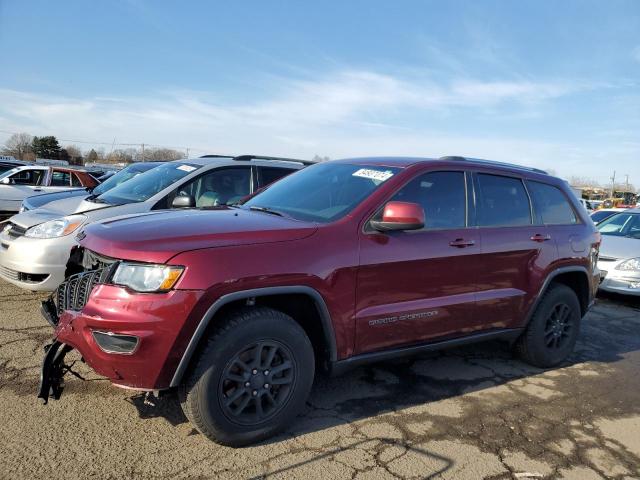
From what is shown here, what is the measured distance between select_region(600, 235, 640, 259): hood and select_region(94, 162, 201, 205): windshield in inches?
249

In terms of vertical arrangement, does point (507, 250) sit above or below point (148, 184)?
below

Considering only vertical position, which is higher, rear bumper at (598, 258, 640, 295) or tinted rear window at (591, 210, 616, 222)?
tinted rear window at (591, 210, 616, 222)

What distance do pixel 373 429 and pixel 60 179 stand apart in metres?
12.5

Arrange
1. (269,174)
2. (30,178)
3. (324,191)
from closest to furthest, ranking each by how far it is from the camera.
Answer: (324,191) < (269,174) < (30,178)

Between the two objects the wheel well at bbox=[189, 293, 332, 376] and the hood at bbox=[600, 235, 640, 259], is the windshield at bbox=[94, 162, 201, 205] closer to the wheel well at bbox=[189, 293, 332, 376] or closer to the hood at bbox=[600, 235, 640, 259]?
the wheel well at bbox=[189, 293, 332, 376]

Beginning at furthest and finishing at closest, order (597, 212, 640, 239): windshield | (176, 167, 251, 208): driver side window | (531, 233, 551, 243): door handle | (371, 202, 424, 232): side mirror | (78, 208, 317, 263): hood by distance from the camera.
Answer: (597, 212, 640, 239): windshield, (176, 167, 251, 208): driver side window, (531, 233, 551, 243): door handle, (371, 202, 424, 232): side mirror, (78, 208, 317, 263): hood

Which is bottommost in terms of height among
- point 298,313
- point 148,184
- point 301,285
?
point 298,313

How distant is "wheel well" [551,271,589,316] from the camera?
4.76 metres

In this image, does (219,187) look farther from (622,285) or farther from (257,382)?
(622,285)

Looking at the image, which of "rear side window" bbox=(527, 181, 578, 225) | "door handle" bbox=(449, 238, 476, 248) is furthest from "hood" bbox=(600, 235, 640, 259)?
"door handle" bbox=(449, 238, 476, 248)

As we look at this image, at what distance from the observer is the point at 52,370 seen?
113 inches

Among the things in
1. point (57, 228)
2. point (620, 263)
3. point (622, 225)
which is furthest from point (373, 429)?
point (622, 225)

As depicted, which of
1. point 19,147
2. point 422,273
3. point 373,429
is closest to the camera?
point 373,429

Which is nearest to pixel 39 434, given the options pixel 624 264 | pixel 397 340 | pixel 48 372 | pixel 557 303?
pixel 48 372
